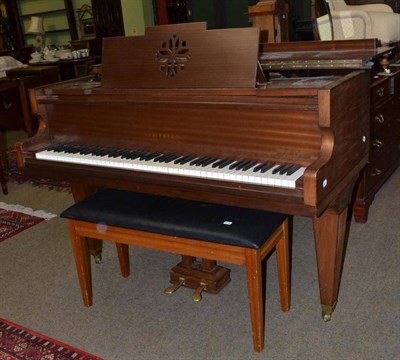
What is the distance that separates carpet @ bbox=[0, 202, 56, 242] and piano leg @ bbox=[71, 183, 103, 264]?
30.0 inches

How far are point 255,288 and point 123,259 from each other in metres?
0.89

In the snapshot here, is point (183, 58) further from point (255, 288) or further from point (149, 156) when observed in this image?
point (255, 288)

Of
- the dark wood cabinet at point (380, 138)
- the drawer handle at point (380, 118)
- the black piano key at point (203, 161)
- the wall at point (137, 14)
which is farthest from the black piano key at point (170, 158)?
the wall at point (137, 14)

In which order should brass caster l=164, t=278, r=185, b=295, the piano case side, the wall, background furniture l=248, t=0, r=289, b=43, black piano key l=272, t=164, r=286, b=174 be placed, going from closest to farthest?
1. the piano case side
2. black piano key l=272, t=164, r=286, b=174
3. brass caster l=164, t=278, r=185, b=295
4. background furniture l=248, t=0, r=289, b=43
5. the wall

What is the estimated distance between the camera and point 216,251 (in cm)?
171

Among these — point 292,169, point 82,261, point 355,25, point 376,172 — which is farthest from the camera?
point 355,25

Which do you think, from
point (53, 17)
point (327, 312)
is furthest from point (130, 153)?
point (53, 17)

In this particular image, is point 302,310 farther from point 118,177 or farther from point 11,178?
point 11,178

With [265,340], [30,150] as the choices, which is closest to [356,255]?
[265,340]

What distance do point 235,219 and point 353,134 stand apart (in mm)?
524

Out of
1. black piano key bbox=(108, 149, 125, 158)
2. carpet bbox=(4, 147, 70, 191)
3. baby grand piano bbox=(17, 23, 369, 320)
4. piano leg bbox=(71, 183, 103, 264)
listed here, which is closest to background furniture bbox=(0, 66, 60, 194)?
carpet bbox=(4, 147, 70, 191)

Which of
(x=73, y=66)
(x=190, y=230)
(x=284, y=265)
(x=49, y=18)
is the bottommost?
(x=284, y=265)

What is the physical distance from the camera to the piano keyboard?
1.59 metres

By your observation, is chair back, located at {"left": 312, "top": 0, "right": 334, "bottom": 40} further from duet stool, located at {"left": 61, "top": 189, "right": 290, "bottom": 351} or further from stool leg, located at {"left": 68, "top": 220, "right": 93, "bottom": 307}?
stool leg, located at {"left": 68, "top": 220, "right": 93, "bottom": 307}
